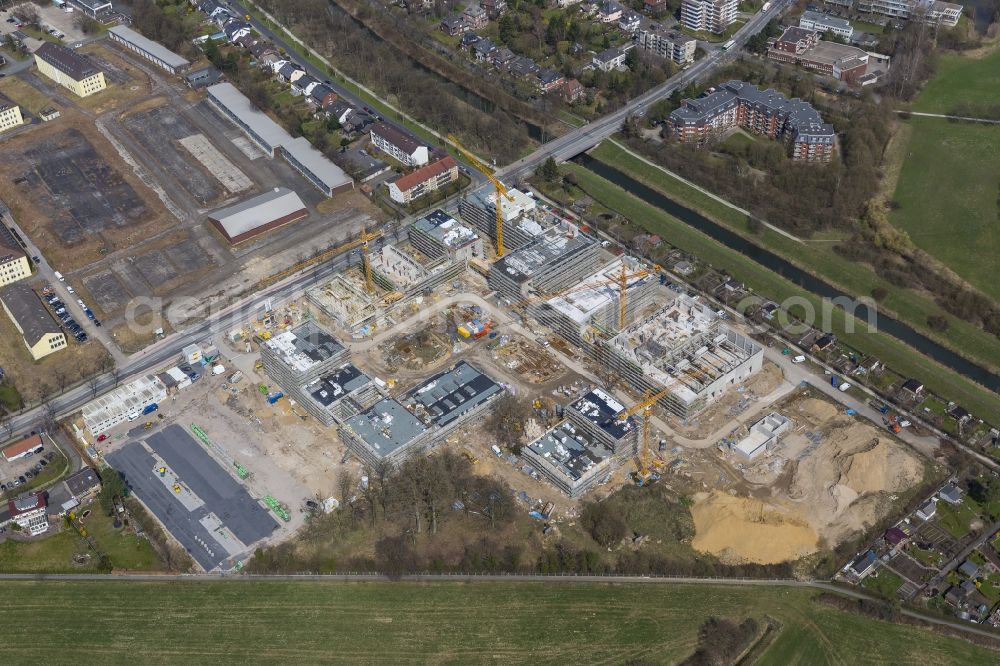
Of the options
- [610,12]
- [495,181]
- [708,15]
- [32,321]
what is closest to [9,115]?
[32,321]

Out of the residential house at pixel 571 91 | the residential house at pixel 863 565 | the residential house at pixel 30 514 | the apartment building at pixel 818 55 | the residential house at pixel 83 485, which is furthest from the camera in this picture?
the apartment building at pixel 818 55

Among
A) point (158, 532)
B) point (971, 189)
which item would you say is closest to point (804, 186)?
point (971, 189)

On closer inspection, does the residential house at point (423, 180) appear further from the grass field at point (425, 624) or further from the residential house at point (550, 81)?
the grass field at point (425, 624)

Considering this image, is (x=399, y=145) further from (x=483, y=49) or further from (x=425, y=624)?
(x=425, y=624)

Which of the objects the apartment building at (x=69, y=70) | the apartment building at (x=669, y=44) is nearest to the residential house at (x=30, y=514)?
the apartment building at (x=69, y=70)

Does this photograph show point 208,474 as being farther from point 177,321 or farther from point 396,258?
point 396,258

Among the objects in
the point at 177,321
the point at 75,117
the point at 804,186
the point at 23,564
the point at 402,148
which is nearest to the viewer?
the point at 23,564
